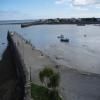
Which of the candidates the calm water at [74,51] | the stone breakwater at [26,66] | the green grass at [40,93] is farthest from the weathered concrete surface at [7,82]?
the calm water at [74,51]

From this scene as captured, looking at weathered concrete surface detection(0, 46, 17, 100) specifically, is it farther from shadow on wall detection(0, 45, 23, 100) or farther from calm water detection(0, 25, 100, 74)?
calm water detection(0, 25, 100, 74)

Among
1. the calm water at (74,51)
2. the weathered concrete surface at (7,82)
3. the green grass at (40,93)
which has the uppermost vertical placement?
the green grass at (40,93)

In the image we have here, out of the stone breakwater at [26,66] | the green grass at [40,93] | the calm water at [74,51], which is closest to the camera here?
the stone breakwater at [26,66]

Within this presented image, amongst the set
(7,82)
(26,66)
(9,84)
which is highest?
(26,66)

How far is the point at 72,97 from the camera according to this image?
2711cm

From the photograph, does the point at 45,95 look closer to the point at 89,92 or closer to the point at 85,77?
the point at 89,92

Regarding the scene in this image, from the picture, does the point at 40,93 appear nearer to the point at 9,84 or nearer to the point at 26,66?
the point at 9,84

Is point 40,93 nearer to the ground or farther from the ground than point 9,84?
farther from the ground

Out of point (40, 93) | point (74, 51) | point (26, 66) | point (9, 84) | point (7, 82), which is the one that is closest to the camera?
point (40, 93)

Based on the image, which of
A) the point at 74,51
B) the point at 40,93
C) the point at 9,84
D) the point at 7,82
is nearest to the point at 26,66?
the point at 7,82

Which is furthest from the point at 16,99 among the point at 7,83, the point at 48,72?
the point at 7,83

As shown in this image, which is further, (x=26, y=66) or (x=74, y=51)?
(x=74, y=51)

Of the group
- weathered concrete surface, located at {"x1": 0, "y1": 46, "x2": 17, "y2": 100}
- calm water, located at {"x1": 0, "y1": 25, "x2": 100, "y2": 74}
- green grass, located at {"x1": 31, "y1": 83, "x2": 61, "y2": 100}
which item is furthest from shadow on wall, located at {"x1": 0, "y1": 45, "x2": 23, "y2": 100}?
calm water, located at {"x1": 0, "y1": 25, "x2": 100, "y2": 74}

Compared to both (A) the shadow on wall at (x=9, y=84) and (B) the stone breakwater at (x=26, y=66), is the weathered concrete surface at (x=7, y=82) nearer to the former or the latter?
(A) the shadow on wall at (x=9, y=84)
